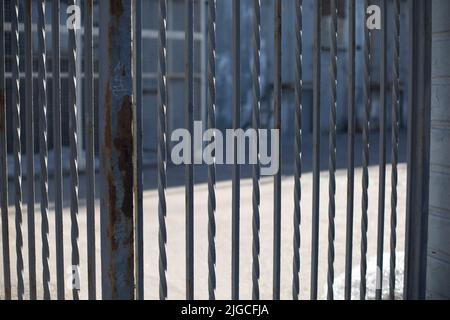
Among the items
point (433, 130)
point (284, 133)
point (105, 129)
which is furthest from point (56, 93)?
point (284, 133)

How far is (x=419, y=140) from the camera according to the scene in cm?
247

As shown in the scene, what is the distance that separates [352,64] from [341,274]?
2.35 meters

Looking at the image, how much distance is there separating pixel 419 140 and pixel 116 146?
1.26 metres

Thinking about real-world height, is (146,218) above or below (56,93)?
below

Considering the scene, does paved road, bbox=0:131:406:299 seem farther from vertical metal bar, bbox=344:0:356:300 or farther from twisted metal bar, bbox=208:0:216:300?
twisted metal bar, bbox=208:0:216:300

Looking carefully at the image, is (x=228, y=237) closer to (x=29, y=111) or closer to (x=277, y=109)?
(x=29, y=111)

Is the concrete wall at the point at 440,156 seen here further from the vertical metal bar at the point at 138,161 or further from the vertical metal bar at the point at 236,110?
the vertical metal bar at the point at 138,161

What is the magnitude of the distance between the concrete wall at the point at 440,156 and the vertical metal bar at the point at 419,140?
0.18 ft

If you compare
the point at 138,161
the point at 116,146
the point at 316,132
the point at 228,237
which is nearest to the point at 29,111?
the point at 138,161
